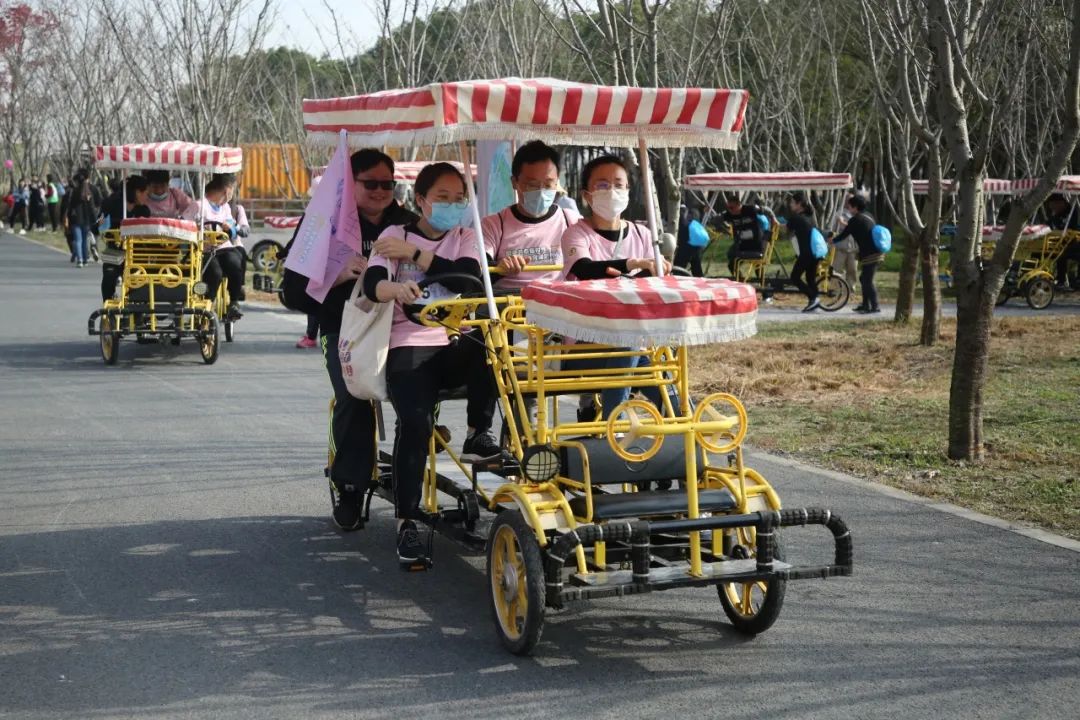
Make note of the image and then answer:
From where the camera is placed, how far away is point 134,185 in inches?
652

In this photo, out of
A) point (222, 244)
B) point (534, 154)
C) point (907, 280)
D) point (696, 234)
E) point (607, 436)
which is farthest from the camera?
point (696, 234)

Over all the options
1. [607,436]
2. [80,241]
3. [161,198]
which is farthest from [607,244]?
[80,241]

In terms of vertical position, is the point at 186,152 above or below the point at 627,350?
above

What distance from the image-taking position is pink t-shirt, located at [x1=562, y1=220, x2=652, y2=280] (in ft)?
20.8

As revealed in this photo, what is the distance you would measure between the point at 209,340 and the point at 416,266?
8475 millimetres

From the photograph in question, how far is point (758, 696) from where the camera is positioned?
4.90 metres

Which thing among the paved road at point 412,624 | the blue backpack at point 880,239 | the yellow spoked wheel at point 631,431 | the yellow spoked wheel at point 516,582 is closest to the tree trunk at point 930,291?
the blue backpack at point 880,239

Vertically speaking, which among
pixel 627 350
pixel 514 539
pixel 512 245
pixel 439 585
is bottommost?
pixel 439 585

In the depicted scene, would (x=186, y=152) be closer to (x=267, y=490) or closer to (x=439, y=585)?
(x=267, y=490)

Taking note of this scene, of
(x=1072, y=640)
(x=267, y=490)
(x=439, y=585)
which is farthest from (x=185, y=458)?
(x=1072, y=640)

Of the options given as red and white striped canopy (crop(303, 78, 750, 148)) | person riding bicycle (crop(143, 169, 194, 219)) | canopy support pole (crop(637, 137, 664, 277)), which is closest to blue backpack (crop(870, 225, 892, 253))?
person riding bicycle (crop(143, 169, 194, 219))

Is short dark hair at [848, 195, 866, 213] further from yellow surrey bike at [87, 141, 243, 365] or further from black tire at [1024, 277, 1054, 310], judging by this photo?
yellow surrey bike at [87, 141, 243, 365]

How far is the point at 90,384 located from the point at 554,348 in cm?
838

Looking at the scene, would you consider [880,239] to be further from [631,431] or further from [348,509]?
[631,431]
